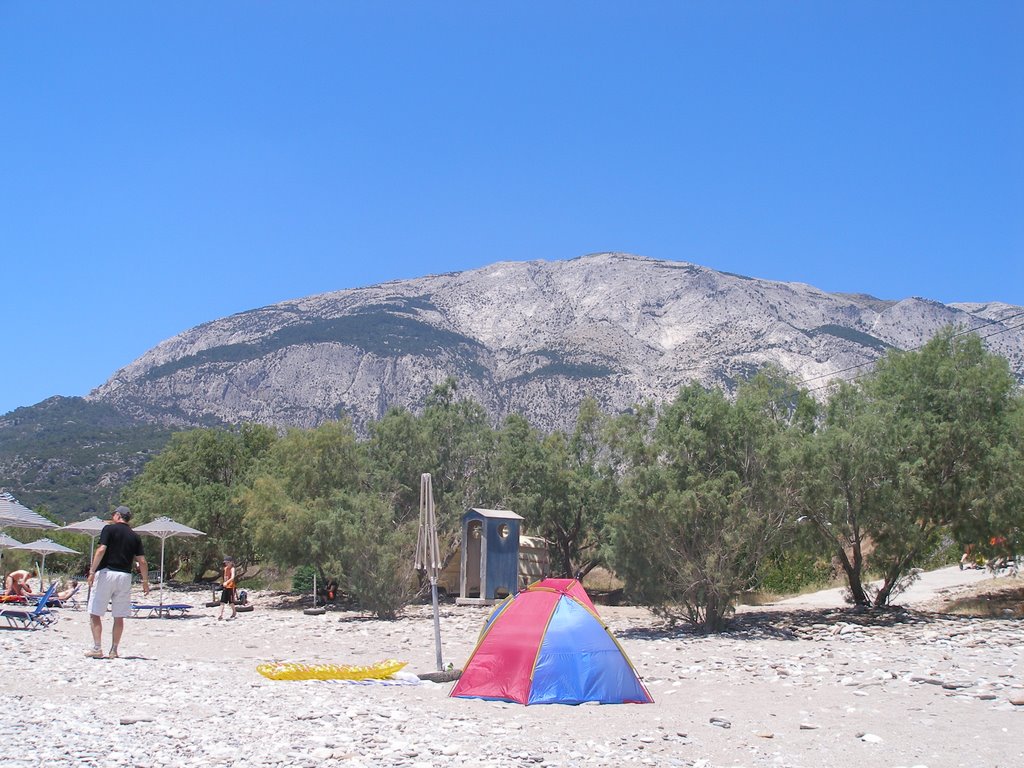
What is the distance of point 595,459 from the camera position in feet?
102

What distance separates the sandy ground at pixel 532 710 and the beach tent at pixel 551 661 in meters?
0.35

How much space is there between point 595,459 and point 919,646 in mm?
16112

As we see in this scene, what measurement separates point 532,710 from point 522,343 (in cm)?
13136

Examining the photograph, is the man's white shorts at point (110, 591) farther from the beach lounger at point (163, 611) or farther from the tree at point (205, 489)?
the tree at point (205, 489)

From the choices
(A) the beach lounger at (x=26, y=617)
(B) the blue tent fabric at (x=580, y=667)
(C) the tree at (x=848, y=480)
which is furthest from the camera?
(C) the tree at (x=848, y=480)

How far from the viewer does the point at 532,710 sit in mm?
10055

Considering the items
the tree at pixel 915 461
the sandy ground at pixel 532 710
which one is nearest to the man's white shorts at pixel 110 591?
the sandy ground at pixel 532 710

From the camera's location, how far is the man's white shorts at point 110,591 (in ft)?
37.7

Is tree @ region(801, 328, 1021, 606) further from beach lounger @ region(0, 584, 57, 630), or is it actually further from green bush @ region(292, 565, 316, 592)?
green bush @ region(292, 565, 316, 592)

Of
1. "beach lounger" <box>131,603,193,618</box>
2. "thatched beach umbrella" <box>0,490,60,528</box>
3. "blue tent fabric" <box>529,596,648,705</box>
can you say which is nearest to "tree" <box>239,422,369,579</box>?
"beach lounger" <box>131,603,193,618</box>

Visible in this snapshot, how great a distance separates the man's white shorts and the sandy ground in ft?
2.43

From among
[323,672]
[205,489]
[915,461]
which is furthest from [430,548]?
[205,489]

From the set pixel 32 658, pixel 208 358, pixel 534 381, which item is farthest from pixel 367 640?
pixel 208 358

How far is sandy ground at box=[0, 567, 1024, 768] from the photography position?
7.56m
